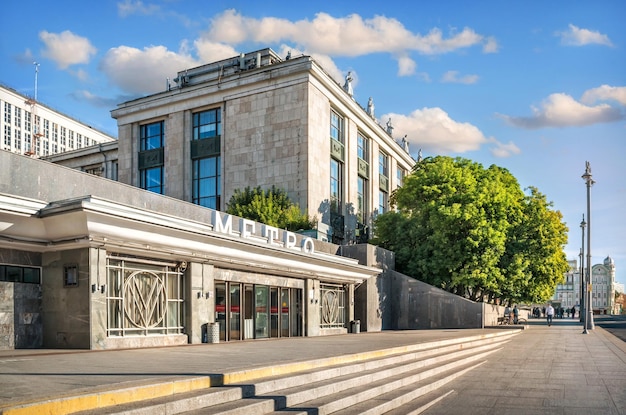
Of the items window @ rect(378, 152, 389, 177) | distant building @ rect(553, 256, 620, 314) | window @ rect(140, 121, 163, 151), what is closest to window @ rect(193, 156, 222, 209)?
window @ rect(140, 121, 163, 151)

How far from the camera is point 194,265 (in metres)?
19.8

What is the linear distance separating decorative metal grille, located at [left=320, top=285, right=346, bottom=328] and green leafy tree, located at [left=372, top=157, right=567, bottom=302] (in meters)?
9.57

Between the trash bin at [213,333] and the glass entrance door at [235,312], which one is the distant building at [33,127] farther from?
the trash bin at [213,333]

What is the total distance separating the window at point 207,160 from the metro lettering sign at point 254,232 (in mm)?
20428

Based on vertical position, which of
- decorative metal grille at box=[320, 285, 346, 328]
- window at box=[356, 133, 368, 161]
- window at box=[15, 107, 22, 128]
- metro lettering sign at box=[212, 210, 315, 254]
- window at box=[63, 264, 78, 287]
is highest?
window at box=[15, 107, 22, 128]

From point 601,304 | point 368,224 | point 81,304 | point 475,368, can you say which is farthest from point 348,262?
point 601,304

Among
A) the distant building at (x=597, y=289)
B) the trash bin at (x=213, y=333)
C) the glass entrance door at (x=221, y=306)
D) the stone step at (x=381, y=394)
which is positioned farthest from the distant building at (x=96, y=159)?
the distant building at (x=597, y=289)

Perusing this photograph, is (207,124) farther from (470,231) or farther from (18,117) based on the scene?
(18,117)

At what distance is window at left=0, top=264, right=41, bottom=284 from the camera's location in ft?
50.9

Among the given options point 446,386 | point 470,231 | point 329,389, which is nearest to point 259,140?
point 470,231

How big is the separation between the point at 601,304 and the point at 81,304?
179 meters

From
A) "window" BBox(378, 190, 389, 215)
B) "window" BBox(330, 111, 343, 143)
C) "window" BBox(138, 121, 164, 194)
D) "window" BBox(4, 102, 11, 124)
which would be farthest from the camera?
"window" BBox(4, 102, 11, 124)

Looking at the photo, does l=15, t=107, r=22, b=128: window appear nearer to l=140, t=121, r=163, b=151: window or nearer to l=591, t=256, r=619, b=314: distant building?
l=140, t=121, r=163, b=151: window

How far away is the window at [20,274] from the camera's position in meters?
15.5
